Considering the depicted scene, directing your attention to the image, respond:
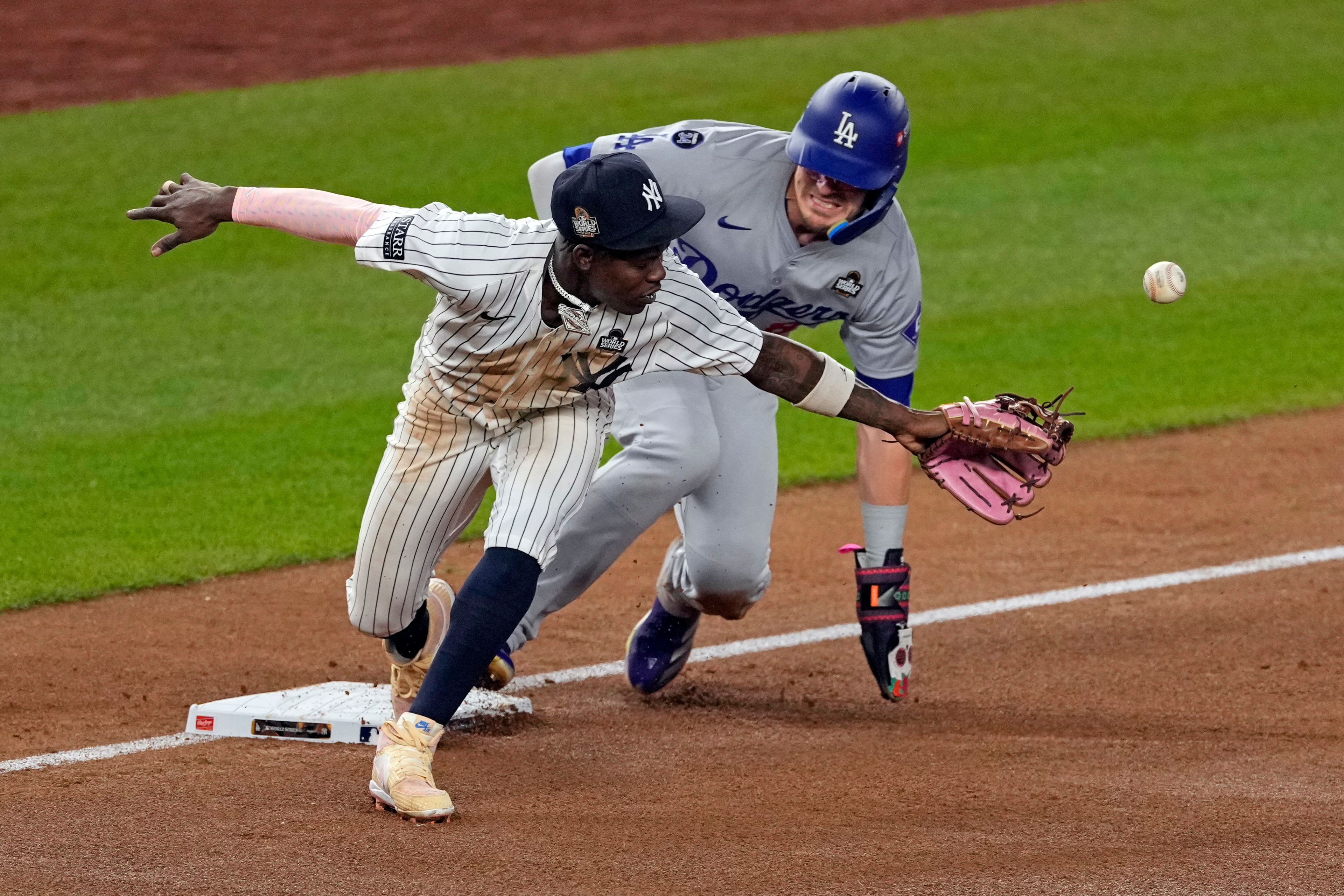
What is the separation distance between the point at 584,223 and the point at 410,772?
144 cm

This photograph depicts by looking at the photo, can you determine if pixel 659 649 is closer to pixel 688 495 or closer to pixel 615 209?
pixel 688 495

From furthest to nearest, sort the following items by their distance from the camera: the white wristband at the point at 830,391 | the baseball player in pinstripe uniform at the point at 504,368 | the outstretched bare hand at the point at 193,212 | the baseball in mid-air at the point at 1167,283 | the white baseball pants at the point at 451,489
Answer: the baseball in mid-air at the point at 1167,283
the white wristband at the point at 830,391
the outstretched bare hand at the point at 193,212
the white baseball pants at the point at 451,489
the baseball player in pinstripe uniform at the point at 504,368

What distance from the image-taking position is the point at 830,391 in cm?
463

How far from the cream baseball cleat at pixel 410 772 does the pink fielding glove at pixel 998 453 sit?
171 cm

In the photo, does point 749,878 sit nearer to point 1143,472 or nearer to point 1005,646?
point 1005,646

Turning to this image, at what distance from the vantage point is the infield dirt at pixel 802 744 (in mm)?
3902

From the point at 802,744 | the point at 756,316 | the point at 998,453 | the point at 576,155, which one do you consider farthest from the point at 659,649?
the point at 576,155

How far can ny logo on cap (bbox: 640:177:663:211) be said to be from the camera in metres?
4.09

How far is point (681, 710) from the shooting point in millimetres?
5445

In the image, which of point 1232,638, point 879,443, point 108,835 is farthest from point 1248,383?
point 108,835

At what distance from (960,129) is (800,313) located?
1048cm

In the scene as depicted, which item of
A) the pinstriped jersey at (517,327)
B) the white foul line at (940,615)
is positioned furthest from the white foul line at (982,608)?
the pinstriped jersey at (517,327)

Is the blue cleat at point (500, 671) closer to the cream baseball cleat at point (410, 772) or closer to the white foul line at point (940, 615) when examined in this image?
the white foul line at point (940, 615)

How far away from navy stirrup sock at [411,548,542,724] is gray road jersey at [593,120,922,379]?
1.39 metres
